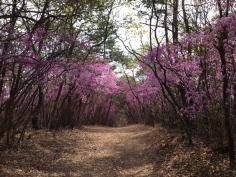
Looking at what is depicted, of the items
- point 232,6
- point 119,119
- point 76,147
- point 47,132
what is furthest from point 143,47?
point 119,119

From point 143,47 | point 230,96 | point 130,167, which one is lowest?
point 130,167

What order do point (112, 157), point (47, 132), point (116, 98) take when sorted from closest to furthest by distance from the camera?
point (112, 157), point (47, 132), point (116, 98)

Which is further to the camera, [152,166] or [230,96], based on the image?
[152,166]

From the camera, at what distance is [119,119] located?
190 feet

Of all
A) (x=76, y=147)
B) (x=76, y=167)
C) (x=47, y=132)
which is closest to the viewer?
(x=76, y=167)

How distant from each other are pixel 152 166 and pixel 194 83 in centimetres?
322

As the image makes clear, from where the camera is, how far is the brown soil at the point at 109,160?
11.0 metres

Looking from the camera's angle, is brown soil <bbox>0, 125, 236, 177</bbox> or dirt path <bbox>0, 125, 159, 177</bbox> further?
dirt path <bbox>0, 125, 159, 177</bbox>

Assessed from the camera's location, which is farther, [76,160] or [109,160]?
[109,160]

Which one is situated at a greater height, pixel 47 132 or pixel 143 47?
pixel 143 47

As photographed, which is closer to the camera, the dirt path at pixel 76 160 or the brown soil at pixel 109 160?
the brown soil at pixel 109 160

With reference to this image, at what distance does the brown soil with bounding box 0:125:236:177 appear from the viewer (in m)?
11.0

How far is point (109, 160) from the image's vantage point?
14.5 meters

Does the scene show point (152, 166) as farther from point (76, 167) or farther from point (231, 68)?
point (231, 68)
